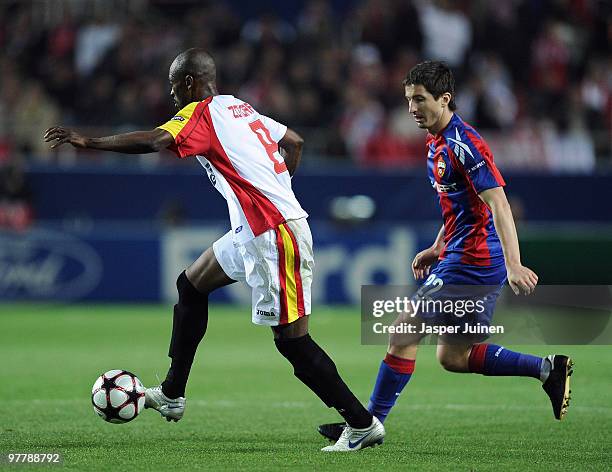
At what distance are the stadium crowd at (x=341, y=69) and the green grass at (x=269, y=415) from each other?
544cm

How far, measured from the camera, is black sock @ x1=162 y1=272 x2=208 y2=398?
670 centimetres

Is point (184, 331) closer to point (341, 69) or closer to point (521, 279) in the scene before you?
point (521, 279)

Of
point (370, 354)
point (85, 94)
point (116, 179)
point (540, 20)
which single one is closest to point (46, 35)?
point (85, 94)

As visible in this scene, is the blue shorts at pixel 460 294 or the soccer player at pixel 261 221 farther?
the blue shorts at pixel 460 294

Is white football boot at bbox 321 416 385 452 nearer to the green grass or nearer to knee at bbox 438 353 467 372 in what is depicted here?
the green grass

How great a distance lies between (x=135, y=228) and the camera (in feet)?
56.7

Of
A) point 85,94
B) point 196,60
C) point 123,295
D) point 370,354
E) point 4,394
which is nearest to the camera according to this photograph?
point 196,60

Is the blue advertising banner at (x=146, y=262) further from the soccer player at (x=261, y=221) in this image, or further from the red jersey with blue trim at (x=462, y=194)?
the soccer player at (x=261, y=221)

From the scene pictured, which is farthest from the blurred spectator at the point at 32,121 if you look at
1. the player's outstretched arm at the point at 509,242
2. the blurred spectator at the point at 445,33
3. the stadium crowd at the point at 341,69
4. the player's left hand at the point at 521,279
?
the player's left hand at the point at 521,279

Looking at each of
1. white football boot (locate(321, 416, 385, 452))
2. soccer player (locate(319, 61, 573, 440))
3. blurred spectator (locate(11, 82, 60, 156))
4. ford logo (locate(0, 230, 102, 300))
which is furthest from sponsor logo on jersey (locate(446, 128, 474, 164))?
blurred spectator (locate(11, 82, 60, 156))

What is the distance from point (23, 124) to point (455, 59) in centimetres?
678

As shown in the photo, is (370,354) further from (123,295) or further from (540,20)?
(540,20)

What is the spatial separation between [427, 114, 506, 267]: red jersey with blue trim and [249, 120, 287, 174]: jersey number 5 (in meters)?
0.84

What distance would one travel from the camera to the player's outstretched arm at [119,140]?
5.56m
